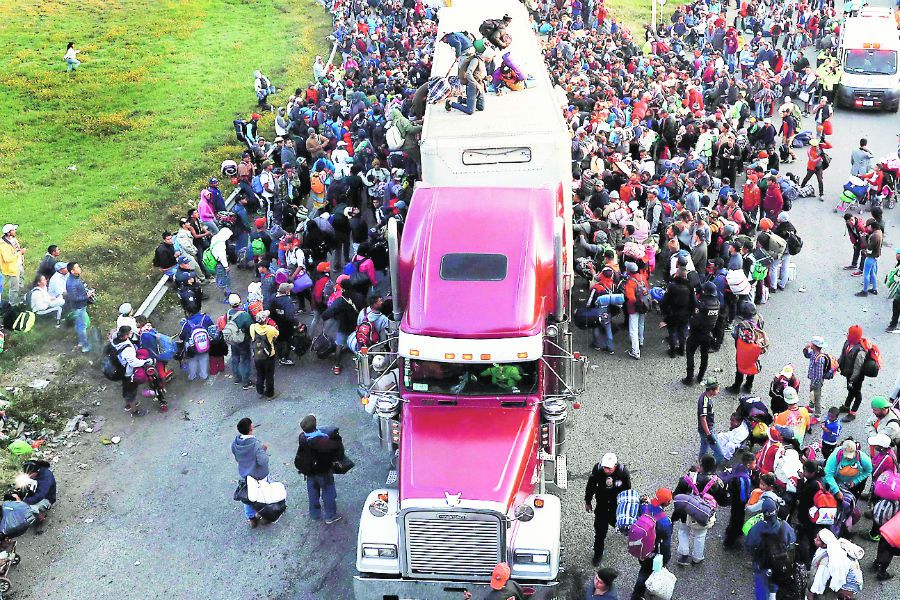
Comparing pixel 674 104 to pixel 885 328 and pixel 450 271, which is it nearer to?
pixel 885 328

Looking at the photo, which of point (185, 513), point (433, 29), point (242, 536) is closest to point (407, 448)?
point (242, 536)

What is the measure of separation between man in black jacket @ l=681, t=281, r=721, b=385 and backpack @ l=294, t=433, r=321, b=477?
659 cm

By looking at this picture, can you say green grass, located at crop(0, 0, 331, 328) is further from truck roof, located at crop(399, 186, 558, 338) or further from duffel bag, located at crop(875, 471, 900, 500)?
duffel bag, located at crop(875, 471, 900, 500)

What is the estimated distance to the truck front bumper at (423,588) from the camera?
10.4 m

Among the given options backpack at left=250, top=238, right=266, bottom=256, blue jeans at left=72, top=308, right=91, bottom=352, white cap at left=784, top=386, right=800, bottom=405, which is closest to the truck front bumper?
white cap at left=784, top=386, right=800, bottom=405

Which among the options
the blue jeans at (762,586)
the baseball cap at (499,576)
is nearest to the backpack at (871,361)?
the blue jeans at (762,586)

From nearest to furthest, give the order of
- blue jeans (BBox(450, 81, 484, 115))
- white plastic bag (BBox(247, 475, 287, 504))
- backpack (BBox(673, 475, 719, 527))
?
backpack (BBox(673, 475, 719, 527)) → white plastic bag (BBox(247, 475, 287, 504)) → blue jeans (BBox(450, 81, 484, 115))

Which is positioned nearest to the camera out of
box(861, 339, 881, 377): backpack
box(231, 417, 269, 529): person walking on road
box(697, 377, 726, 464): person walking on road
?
box(231, 417, 269, 529): person walking on road

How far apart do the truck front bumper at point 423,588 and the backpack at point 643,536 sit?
37.9 inches

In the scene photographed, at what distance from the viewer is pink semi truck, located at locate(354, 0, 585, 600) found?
1038cm

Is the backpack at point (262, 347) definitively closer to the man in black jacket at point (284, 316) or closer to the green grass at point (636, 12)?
the man in black jacket at point (284, 316)

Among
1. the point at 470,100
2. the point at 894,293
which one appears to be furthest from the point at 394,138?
the point at 894,293

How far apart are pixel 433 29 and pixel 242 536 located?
24.1 metres

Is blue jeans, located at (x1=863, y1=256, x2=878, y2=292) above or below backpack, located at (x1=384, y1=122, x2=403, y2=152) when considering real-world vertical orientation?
below
